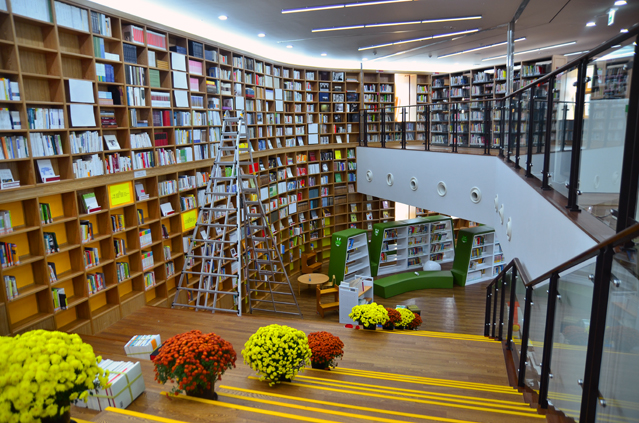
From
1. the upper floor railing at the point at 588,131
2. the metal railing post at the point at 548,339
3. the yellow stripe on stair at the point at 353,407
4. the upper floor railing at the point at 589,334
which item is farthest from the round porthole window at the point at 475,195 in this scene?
the yellow stripe on stair at the point at 353,407

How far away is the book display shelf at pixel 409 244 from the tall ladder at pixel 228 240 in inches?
113

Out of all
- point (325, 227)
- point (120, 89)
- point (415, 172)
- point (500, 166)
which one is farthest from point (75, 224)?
point (325, 227)

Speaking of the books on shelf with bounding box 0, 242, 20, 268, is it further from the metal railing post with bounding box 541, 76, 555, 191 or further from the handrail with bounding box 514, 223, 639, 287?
the metal railing post with bounding box 541, 76, 555, 191

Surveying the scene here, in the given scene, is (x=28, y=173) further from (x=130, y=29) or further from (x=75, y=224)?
(x=130, y=29)

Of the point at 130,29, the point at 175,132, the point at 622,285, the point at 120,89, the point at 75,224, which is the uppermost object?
the point at 130,29

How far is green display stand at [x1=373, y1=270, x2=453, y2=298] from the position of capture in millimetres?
9626

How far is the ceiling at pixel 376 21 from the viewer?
6793 millimetres

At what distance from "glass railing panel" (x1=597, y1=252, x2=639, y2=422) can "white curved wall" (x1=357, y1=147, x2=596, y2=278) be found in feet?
1.93

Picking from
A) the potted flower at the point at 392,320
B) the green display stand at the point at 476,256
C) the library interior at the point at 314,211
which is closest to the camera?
the library interior at the point at 314,211

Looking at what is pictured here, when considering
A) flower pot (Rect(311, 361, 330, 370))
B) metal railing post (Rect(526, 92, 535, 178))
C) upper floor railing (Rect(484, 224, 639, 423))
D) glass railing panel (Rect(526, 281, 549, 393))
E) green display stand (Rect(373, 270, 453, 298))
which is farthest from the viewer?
green display stand (Rect(373, 270, 453, 298))

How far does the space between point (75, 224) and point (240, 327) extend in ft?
7.73

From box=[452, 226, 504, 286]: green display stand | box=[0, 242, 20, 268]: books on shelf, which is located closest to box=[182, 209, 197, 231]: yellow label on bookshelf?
box=[0, 242, 20, 268]: books on shelf

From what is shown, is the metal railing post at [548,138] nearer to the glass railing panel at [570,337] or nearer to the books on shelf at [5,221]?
the glass railing panel at [570,337]

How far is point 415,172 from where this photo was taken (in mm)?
9227
